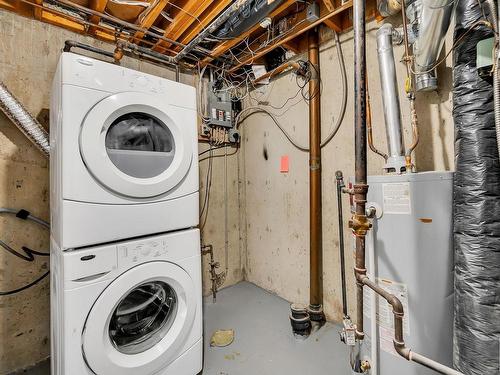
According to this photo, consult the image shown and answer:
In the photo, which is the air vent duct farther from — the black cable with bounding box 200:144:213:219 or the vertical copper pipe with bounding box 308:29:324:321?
the black cable with bounding box 200:144:213:219

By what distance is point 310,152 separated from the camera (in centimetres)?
175

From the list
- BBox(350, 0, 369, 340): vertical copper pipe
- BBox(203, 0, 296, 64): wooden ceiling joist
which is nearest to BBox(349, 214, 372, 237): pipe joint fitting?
BBox(350, 0, 369, 340): vertical copper pipe

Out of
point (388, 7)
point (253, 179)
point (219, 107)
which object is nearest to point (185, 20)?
point (219, 107)

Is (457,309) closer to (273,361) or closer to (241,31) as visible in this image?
(273,361)

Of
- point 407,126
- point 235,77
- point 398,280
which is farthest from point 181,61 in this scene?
point 398,280

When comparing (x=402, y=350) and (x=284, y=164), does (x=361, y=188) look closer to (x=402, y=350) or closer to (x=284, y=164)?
(x=402, y=350)

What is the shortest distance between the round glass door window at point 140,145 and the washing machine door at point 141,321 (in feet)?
1.55

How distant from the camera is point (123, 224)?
42.0 inches

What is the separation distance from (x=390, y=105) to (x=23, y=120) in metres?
1.91

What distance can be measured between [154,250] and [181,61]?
173 centimetres

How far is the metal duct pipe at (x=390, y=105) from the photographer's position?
3.52ft

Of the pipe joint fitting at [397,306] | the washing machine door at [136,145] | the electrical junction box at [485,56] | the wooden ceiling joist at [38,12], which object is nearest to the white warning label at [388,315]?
the pipe joint fitting at [397,306]

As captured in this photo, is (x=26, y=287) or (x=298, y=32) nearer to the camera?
(x=26, y=287)

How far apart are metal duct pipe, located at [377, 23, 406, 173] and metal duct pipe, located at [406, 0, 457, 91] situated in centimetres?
11
